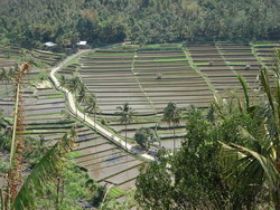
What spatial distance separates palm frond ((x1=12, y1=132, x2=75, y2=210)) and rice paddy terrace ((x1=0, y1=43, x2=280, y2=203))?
28.5 m

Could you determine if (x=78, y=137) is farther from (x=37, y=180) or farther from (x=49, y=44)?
(x=49, y=44)

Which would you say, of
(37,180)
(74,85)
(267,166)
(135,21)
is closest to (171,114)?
(74,85)

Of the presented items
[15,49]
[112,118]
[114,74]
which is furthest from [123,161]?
[15,49]

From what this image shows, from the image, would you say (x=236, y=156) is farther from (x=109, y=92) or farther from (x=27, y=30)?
(x=27, y=30)

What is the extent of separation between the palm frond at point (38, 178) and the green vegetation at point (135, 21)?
8270 centimetres

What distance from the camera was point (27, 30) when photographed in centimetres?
9275

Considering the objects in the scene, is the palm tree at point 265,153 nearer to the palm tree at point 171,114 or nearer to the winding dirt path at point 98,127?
the winding dirt path at point 98,127

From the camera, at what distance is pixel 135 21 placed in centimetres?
9906

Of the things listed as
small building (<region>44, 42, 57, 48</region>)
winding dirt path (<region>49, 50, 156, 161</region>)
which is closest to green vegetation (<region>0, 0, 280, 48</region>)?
small building (<region>44, 42, 57, 48</region>)

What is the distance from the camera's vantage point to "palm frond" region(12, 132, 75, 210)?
21.6 ft

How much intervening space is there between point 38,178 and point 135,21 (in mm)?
93871

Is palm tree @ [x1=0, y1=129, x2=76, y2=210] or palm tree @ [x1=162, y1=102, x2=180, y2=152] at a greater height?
palm tree @ [x1=0, y1=129, x2=76, y2=210]

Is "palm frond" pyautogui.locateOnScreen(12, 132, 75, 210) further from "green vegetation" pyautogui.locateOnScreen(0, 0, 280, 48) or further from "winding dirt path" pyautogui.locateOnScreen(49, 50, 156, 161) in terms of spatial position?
"green vegetation" pyautogui.locateOnScreen(0, 0, 280, 48)

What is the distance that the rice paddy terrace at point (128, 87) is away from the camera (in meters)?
43.9
